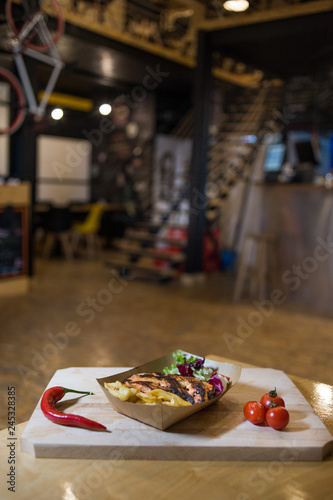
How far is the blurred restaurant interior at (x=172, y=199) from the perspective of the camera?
5.13 m

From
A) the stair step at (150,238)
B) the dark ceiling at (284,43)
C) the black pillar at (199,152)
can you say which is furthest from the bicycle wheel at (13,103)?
the dark ceiling at (284,43)

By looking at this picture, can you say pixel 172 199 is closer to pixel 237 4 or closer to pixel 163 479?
pixel 237 4

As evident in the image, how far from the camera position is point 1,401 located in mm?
3436

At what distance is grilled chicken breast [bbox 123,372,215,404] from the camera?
160 cm

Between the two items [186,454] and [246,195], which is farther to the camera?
[246,195]

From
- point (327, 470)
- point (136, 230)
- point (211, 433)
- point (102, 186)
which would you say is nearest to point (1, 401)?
point (211, 433)

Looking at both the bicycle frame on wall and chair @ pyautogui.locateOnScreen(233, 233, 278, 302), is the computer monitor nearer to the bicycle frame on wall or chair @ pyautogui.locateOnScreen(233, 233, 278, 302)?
chair @ pyautogui.locateOnScreen(233, 233, 278, 302)

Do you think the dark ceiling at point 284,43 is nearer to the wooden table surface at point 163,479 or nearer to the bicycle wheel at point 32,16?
the bicycle wheel at point 32,16

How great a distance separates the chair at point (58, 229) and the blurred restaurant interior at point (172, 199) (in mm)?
29

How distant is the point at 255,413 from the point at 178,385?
0.83ft

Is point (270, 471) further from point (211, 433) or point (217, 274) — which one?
point (217, 274)

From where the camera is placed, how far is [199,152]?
7801mm

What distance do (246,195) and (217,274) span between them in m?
1.54

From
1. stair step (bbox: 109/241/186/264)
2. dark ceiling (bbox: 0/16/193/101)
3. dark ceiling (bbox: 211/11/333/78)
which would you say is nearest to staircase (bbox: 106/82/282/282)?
stair step (bbox: 109/241/186/264)
